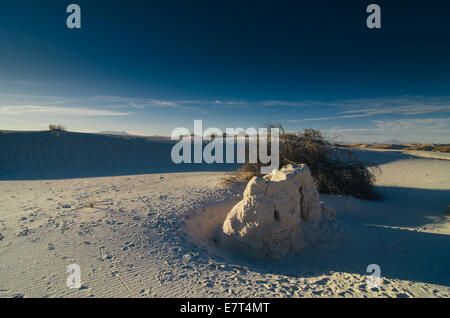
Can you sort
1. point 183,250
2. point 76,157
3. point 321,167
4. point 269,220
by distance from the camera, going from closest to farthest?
1. point 183,250
2. point 269,220
3. point 321,167
4. point 76,157

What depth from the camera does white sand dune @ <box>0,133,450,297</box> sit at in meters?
2.73

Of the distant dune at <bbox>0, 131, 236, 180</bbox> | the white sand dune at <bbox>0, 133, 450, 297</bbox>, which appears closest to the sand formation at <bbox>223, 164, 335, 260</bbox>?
the white sand dune at <bbox>0, 133, 450, 297</bbox>

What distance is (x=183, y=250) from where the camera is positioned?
3.68 m

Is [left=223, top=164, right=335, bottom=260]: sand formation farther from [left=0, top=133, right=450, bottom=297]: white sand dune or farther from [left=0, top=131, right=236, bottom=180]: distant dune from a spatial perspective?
[left=0, top=131, right=236, bottom=180]: distant dune

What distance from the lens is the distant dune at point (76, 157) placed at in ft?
42.3

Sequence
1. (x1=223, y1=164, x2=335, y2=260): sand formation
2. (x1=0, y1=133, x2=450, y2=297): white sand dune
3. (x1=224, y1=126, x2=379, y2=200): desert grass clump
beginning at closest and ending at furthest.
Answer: (x1=0, y1=133, x2=450, y2=297): white sand dune
(x1=223, y1=164, x2=335, y2=260): sand formation
(x1=224, y1=126, x2=379, y2=200): desert grass clump

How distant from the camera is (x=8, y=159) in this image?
1340 centimetres

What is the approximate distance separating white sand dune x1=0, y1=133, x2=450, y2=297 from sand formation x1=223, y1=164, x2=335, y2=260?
0.85 feet

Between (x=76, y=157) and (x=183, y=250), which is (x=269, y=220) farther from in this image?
(x=76, y=157)

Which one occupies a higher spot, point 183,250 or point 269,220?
point 269,220

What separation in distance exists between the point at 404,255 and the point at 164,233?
417 cm

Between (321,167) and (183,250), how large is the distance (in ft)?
18.8

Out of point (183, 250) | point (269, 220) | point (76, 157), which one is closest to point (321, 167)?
point (269, 220)

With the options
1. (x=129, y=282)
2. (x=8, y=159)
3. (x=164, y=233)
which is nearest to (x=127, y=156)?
(x=8, y=159)
